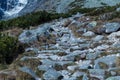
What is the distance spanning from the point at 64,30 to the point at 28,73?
34.1ft

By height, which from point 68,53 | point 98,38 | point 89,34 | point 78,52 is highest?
point 78,52

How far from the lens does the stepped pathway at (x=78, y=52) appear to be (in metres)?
12.1

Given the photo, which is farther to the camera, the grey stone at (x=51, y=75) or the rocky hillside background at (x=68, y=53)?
the rocky hillside background at (x=68, y=53)

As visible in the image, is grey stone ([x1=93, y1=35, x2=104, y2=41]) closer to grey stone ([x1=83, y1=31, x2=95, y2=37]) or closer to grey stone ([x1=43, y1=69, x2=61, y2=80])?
grey stone ([x1=83, y1=31, x2=95, y2=37])

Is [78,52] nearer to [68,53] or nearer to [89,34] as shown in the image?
[68,53]

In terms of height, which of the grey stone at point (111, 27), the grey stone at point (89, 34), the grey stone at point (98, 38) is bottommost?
the grey stone at point (89, 34)

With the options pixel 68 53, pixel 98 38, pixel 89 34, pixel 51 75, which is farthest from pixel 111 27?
pixel 51 75

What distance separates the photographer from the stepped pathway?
12055 mm

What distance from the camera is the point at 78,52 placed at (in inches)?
584

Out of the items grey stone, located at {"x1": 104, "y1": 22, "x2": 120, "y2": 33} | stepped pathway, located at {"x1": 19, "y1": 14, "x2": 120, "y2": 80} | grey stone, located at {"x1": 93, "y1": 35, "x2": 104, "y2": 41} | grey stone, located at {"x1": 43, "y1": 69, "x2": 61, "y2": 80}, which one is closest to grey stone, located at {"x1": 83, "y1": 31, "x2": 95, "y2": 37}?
stepped pathway, located at {"x1": 19, "y1": 14, "x2": 120, "y2": 80}

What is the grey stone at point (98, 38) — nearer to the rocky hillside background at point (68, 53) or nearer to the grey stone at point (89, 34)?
the rocky hillside background at point (68, 53)

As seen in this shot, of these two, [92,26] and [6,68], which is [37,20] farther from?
[6,68]

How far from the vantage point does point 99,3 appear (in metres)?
89.1

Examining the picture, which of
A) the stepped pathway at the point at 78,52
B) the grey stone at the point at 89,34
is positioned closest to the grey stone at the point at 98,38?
the stepped pathway at the point at 78,52
